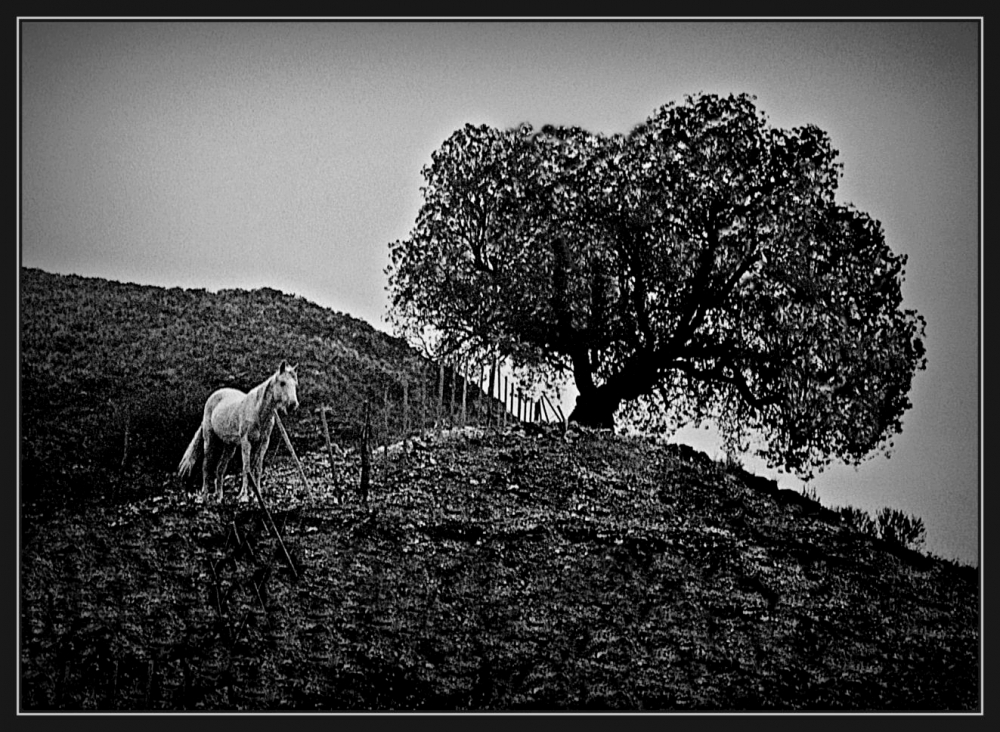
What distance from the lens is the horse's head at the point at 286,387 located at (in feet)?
14.0

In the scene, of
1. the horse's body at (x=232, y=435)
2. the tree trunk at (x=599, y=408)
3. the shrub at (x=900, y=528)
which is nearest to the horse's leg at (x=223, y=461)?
the horse's body at (x=232, y=435)

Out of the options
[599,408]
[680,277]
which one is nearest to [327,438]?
[599,408]

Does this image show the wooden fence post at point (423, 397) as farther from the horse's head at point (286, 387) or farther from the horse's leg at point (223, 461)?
the horse's leg at point (223, 461)

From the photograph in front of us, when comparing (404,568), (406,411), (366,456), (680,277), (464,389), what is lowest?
(404,568)

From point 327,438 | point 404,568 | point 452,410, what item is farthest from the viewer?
point 452,410

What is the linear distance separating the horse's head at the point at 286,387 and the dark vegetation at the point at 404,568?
39mm

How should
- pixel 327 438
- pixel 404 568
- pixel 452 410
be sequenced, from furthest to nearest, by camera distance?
1. pixel 452 410
2. pixel 327 438
3. pixel 404 568

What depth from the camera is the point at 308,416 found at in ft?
14.0

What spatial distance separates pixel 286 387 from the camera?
168 inches

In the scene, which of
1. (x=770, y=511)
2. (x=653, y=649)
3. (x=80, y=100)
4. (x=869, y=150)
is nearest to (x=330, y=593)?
(x=653, y=649)

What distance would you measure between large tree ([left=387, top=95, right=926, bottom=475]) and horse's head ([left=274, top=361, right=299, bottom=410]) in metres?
0.47

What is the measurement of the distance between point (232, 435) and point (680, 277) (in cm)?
176

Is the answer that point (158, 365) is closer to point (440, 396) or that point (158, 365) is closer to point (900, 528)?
point (440, 396)

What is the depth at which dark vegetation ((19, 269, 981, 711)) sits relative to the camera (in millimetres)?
4059
